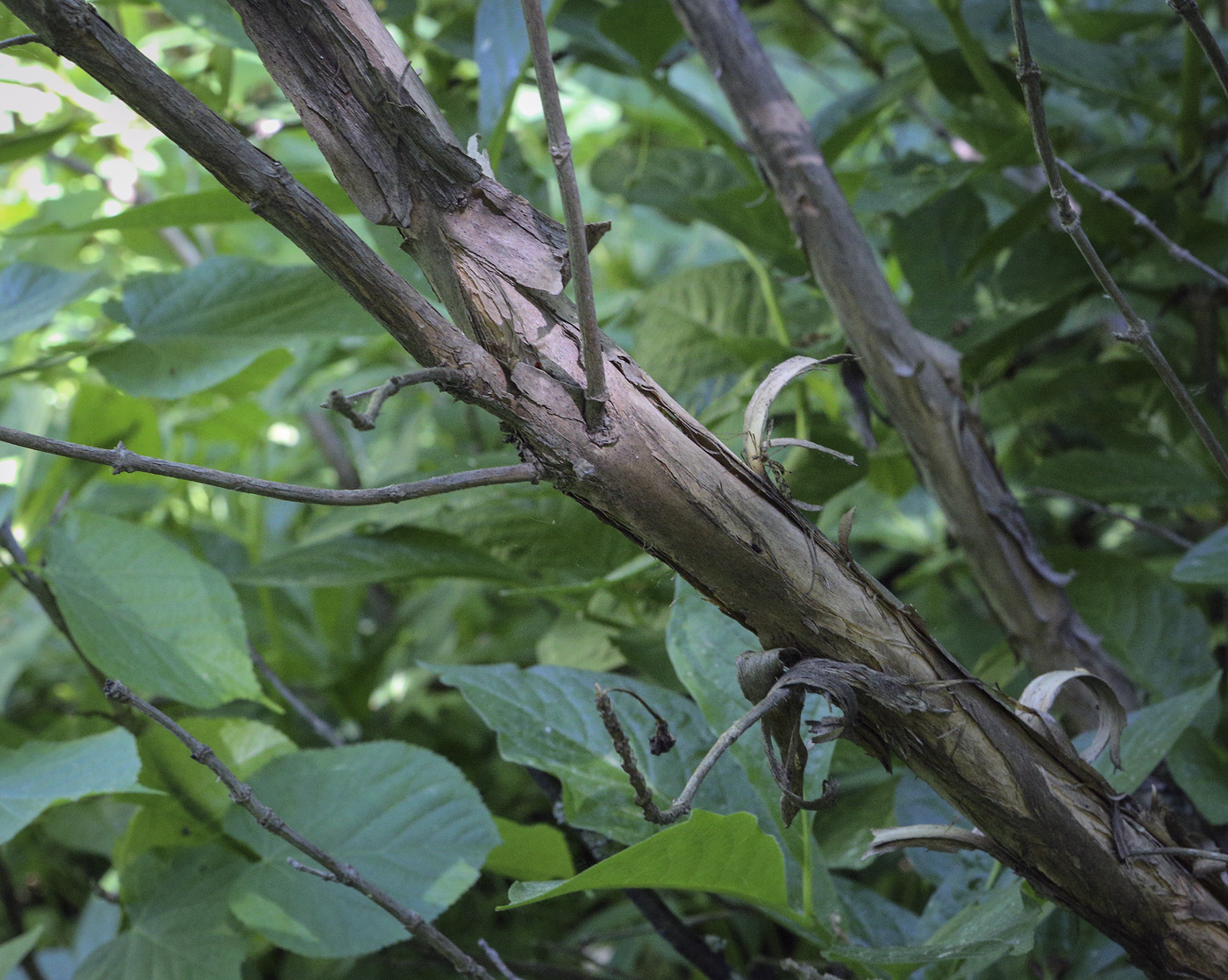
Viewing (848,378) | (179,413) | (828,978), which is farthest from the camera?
(179,413)

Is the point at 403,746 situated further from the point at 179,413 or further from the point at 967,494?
the point at 179,413

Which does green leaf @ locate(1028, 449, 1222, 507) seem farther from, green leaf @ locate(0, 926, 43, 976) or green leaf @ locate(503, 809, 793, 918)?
green leaf @ locate(0, 926, 43, 976)

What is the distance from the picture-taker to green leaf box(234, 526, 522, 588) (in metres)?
0.56

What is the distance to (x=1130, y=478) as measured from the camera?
2.04 ft

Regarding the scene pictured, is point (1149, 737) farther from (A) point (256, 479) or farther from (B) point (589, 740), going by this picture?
(A) point (256, 479)

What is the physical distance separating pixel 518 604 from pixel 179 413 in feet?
1.17

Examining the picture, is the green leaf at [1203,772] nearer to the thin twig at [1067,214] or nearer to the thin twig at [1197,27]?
the thin twig at [1067,214]

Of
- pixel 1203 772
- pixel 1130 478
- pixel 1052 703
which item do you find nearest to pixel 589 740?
pixel 1052 703

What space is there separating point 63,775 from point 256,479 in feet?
0.85

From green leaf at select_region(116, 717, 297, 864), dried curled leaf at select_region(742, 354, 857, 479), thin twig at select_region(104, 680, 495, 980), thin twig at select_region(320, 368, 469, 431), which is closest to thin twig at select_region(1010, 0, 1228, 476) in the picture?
dried curled leaf at select_region(742, 354, 857, 479)

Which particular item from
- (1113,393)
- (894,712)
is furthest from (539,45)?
(1113,393)

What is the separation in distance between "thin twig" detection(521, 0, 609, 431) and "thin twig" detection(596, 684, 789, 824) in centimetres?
8

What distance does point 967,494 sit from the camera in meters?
0.50

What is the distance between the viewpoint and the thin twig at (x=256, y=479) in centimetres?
22
